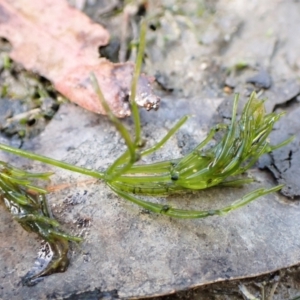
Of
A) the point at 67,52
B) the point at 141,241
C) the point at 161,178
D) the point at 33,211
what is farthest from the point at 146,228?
the point at 67,52

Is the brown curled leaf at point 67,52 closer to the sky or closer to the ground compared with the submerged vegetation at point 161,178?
closer to the sky

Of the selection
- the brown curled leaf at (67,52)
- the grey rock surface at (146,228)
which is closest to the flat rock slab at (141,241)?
the grey rock surface at (146,228)

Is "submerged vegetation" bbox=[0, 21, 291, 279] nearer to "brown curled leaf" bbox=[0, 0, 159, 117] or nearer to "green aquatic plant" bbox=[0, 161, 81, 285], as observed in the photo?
"green aquatic plant" bbox=[0, 161, 81, 285]

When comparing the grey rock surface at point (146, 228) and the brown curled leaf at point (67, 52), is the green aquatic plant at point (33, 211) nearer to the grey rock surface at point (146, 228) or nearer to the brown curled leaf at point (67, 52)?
the grey rock surface at point (146, 228)

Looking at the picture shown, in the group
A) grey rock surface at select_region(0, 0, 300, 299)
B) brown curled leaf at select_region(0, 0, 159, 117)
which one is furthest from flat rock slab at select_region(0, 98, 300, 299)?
brown curled leaf at select_region(0, 0, 159, 117)

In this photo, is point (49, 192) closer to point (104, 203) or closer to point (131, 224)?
point (104, 203)

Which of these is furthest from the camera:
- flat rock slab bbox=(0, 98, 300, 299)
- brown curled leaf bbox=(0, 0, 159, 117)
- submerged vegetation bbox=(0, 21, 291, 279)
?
brown curled leaf bbox=(0, 0, 159, 117)
